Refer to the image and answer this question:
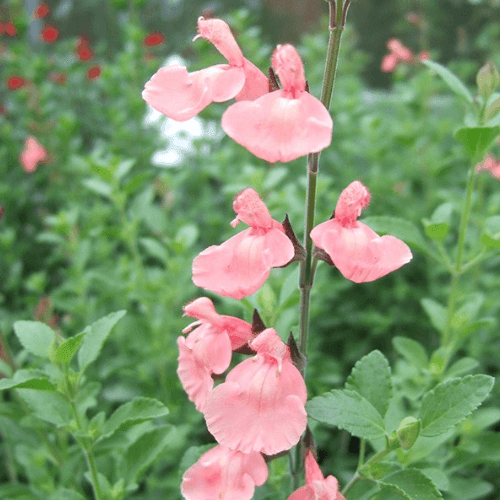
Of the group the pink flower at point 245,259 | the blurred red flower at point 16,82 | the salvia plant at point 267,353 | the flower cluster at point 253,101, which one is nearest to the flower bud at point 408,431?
the salvia plant at point 267,353

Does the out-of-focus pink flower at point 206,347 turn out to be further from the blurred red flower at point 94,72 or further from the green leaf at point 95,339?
the blurred red flower at point 94,72

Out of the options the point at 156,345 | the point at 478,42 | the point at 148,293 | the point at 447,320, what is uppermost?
the point at 478,42

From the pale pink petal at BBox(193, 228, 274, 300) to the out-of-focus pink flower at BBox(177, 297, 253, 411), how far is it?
10 centimetres

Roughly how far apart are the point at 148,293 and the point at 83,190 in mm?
1298

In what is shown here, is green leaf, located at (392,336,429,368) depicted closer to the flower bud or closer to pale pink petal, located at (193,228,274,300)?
the flower bud

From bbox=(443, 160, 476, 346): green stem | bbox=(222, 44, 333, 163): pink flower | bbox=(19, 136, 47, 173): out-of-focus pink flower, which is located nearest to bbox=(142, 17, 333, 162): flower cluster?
bbox=(222, 44, 333, 163): pink flower

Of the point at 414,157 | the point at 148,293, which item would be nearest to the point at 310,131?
the point at 148,293

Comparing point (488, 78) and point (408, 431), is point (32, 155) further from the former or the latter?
point (408, 431)

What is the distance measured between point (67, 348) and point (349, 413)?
384 mm

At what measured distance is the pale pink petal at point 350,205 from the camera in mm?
697

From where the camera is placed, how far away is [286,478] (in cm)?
90

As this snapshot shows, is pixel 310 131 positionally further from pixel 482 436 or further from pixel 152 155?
pixel 152 155

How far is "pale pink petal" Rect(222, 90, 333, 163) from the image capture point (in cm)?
57

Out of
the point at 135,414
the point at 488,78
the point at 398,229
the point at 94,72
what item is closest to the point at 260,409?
the point at 135,414
